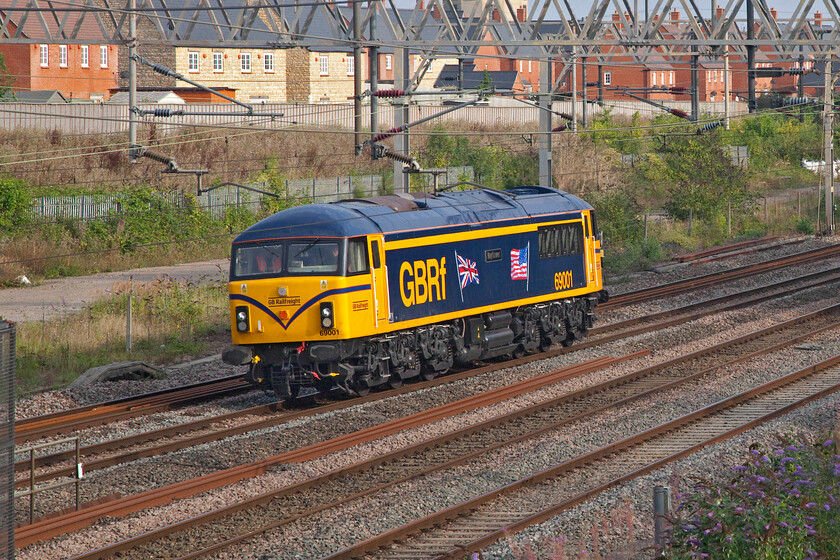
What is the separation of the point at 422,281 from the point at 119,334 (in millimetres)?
7812

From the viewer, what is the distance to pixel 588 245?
76.5 feet

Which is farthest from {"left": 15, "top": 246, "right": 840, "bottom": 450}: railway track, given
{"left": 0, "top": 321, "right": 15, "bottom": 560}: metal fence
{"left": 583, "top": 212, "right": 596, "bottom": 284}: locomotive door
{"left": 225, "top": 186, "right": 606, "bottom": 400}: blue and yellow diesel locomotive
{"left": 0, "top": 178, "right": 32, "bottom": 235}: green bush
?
{"left": 0, "top": 178, "right": 32, "bottom": 235}: green bush

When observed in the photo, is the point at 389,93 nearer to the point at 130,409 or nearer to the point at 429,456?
the point at 130,409

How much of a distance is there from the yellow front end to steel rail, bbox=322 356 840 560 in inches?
190

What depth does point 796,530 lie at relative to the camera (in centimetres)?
862

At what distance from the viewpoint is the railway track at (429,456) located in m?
10.9

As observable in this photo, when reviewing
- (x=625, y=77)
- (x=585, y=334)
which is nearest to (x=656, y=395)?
(x=585, y=334)

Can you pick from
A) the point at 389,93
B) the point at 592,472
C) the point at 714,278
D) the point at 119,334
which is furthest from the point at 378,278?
the point at 714,278

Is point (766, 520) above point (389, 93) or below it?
below

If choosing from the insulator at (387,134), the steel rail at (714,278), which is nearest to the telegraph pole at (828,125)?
the steel rail at (714,278)

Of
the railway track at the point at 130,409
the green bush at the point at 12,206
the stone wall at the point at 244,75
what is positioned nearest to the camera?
the railway track at the point at 130,409

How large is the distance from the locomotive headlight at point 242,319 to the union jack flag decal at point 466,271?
412 cm

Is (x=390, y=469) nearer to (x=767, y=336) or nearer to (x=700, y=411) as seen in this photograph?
(x=700, y=411)

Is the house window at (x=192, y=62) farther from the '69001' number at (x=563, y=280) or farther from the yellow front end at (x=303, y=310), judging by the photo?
the yellow front end at (x=303, y=310)
